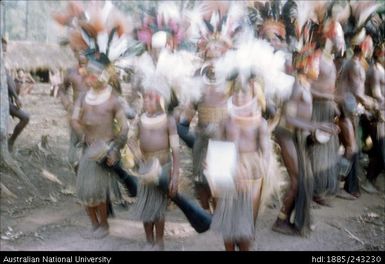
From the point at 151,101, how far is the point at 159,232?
1.09 meters

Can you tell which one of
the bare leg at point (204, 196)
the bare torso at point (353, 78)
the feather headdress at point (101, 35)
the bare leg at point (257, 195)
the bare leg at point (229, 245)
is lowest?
the bare leg at point (204, 196)

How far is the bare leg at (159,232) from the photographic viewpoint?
410 cm

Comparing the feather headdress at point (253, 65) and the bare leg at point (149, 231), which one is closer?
the feather headdress at point (253, 65)

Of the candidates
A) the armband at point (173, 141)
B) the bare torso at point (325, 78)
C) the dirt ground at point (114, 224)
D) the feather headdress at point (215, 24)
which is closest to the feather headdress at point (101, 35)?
the armband at point (173, 141)

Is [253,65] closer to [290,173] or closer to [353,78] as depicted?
[290,173]

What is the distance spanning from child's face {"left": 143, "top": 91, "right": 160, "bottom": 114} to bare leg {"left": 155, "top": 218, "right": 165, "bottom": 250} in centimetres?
90

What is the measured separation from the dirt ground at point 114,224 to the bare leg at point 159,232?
7.7 inches

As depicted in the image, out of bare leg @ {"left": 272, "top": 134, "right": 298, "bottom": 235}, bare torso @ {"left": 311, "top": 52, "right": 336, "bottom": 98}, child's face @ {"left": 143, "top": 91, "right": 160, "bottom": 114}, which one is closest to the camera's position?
child's face @ {"left": 143, "top": 91, "right": 160, "bottom": 114}

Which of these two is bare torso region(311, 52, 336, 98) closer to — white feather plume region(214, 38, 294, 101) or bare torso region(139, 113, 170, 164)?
white feather plume region(214, 38, 294, 101)

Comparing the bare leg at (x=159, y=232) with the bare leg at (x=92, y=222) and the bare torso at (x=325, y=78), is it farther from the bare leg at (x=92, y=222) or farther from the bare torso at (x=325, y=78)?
the bare torso at (x=325, y=78)

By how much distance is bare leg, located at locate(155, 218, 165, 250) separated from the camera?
410cm

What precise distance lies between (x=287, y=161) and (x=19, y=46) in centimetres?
1422

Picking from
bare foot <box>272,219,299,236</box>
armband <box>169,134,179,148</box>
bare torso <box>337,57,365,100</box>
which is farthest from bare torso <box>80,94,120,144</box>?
bare torso <box>337,57,365,100</box>
